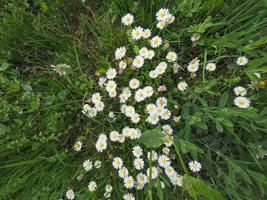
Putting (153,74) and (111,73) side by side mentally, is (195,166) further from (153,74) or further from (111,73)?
(111,73)

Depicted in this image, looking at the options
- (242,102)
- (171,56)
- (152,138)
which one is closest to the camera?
(152,138)

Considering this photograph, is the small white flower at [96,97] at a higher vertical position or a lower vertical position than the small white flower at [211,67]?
lower

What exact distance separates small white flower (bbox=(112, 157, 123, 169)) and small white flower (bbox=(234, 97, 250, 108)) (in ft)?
2.37

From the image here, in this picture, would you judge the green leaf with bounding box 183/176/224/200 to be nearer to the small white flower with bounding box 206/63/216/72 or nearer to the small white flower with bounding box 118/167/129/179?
the small white flower with bounding box 118/167/129/179

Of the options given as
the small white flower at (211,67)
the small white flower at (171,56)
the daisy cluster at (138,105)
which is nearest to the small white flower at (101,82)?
the daisy cluster at (138,105)

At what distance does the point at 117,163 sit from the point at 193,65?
0.72m

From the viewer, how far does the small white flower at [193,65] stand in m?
1.72

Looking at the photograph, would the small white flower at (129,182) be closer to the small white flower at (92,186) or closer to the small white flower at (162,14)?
the small white flower at (92,186)

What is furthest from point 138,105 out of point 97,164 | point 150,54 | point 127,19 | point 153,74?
point 127,19

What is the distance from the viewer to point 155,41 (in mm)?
1722

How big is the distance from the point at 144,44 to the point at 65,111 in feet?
2.09

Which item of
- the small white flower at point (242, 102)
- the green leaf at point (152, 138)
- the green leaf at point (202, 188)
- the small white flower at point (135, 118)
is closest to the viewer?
the green leaf at point (202, 188)

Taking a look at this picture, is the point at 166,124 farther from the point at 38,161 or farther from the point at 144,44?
the point at 38,161

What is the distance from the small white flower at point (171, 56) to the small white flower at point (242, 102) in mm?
412
